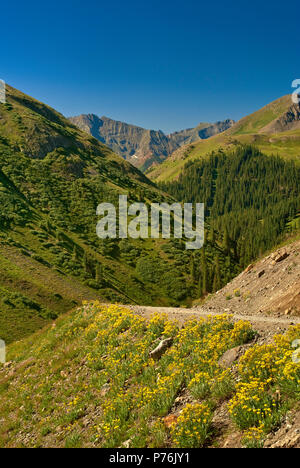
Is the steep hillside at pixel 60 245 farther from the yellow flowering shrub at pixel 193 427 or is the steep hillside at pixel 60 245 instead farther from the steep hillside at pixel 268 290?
the yellow flowering shrub at pixel 193 427

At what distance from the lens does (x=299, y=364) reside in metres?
7.43

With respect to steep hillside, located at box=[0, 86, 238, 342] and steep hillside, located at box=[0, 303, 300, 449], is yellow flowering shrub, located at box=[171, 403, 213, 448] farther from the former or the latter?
steep hillside, located at box=[0, 86, 238, 342]

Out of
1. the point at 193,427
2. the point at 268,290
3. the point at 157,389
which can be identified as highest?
the point at 268,290

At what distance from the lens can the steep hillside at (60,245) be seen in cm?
5116

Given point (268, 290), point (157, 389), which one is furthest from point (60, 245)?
point (157, 389)

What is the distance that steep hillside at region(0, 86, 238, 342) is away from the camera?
2014 inches

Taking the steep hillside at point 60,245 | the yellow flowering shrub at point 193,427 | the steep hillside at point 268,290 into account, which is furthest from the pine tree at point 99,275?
the yellow flowering shrub at point 193,427

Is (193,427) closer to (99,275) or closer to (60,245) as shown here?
(99,275)

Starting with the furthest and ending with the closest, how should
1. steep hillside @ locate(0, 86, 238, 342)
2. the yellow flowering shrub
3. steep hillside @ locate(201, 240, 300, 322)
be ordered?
1. steep hillside @ locate(0, 86, 238, 342)
2. steep hillside @ locate(201, 240, 300, 322)
3. the yellow flowering shrub

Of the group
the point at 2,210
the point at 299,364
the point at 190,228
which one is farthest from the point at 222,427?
the point at 190,228

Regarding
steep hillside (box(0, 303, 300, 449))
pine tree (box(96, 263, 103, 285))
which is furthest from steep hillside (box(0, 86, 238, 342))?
steep hillside (box(0, 303, 300, 449))

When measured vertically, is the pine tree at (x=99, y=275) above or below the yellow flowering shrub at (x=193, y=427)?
below

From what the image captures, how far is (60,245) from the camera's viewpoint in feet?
227
